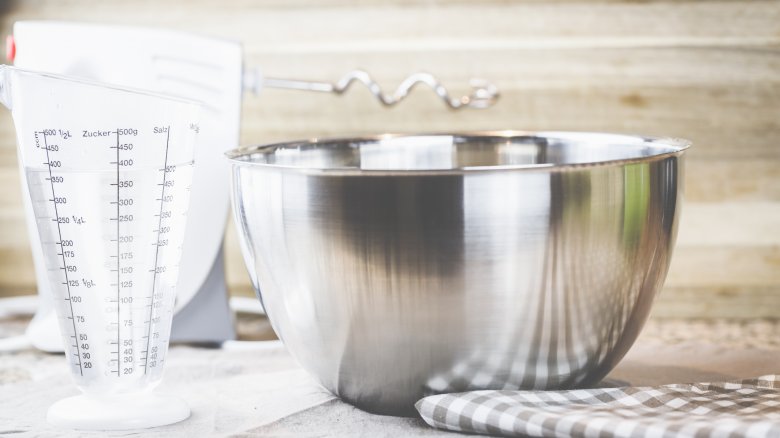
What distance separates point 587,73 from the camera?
1022 mm

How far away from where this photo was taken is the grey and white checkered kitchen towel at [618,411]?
569 mm

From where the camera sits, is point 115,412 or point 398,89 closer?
point 115,412

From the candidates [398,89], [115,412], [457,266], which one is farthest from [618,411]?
[398,89]

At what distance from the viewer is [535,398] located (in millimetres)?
630

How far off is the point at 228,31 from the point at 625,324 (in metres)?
0.60

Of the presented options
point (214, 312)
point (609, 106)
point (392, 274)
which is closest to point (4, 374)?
point (214, 312)

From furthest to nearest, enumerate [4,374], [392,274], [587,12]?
[587,12] → [4,374] → [392,274]

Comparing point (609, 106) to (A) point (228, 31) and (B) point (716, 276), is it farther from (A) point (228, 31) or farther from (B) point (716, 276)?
(A) point (228, 31)

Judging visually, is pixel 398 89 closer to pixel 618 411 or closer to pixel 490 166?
pixel 490 166

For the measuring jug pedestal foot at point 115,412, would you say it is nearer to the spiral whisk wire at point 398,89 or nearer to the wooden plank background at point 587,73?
the spiral whisk wire at point 398,89

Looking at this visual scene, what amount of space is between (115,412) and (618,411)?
0.35 meters

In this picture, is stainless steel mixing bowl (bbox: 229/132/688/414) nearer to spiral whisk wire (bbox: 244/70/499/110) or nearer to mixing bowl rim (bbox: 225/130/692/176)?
mixing bowl rim (bbox: 225/130/692/176)

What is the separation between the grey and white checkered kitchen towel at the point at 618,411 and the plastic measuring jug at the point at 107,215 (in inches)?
8.0

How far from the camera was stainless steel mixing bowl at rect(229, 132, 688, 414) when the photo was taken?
59 centimetres
